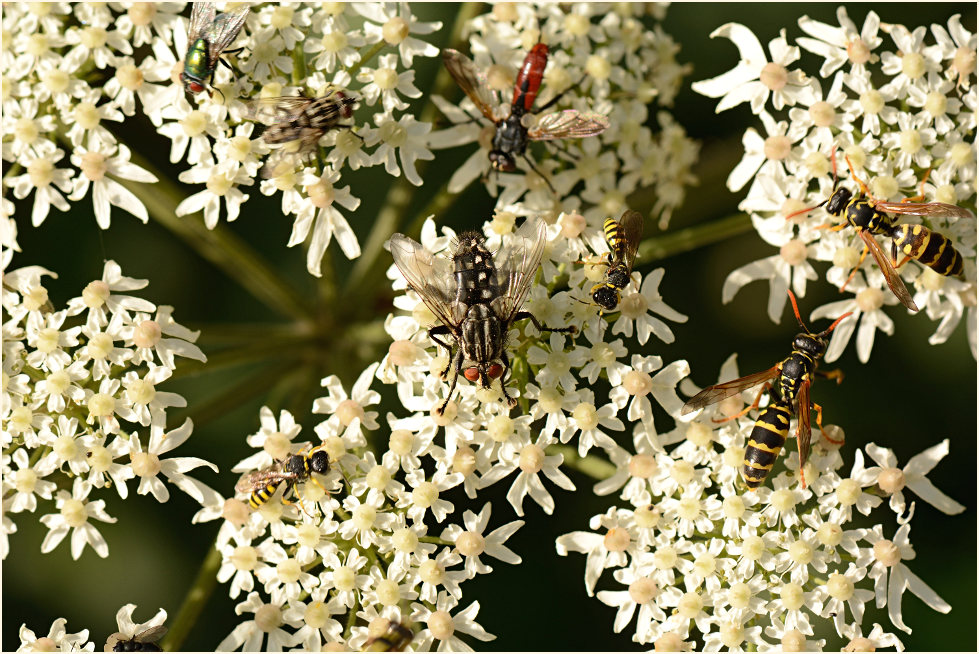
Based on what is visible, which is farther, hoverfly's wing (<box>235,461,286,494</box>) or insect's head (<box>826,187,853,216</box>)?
insect's head (<box>826,187,853,216</box>)

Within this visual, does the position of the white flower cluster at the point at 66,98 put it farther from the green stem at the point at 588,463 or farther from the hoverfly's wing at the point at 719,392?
the hoverfly's wing at the point at 719,392

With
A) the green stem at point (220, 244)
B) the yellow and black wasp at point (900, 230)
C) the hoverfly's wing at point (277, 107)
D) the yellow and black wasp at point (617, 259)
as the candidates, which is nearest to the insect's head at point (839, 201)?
the yellow and black wasp at point (900, 230)

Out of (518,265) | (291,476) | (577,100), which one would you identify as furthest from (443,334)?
(577,100)

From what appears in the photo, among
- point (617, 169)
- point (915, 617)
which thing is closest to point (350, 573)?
point (617, 169)

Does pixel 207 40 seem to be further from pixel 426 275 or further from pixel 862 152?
pixel 862 152

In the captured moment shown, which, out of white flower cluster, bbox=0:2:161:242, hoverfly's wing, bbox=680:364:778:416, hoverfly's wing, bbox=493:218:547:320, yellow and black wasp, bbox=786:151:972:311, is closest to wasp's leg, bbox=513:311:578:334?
hoverfly's wing, bbox=493:218:547:320

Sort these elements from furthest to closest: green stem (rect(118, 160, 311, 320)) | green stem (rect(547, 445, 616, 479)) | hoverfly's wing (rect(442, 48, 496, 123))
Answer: green stem (rect(118, 160, 311, 320)), hoverfly's wing (rect(442, 48, 496, 123)), green stem (rect(547, 445, 616, 479))

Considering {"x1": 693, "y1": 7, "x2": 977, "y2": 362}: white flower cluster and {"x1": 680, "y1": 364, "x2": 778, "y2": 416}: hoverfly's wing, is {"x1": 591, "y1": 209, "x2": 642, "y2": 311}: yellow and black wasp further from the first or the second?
{"x1": 693, "y1": 7, "x2": 977, "y2": 362}: white flower cluster
